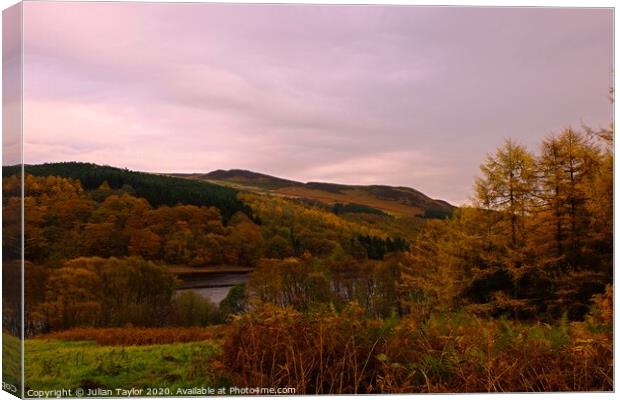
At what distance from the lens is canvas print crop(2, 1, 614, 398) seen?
33.8 feet

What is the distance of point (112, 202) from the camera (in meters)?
10.5

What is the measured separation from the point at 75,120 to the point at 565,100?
6.06m

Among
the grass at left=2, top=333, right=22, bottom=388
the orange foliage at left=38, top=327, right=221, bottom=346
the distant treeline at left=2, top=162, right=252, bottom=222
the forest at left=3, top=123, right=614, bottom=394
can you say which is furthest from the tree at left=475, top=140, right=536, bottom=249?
the grass at left=2, top=333, right=22, bottom=388

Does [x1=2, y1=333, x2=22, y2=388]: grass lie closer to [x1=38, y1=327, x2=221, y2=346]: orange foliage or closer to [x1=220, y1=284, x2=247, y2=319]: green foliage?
[x1=38, y1=327, x2=221, y2=346]: orange foliage

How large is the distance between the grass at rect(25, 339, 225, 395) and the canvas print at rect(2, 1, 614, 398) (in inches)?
1.0

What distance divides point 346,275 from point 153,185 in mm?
2626

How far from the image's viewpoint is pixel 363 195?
435 inches

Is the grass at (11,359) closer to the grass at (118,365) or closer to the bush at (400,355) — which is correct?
the grass at (118,365)

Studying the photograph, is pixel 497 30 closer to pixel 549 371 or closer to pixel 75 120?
pixel 549 371

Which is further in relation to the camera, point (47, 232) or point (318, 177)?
point (318, 177)

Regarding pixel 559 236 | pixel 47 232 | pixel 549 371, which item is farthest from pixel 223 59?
pixel 549 371

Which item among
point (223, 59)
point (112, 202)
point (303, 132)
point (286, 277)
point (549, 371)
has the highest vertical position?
point (223, 59)

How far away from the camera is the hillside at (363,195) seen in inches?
428

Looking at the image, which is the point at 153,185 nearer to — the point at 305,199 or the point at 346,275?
the point at 305,199
